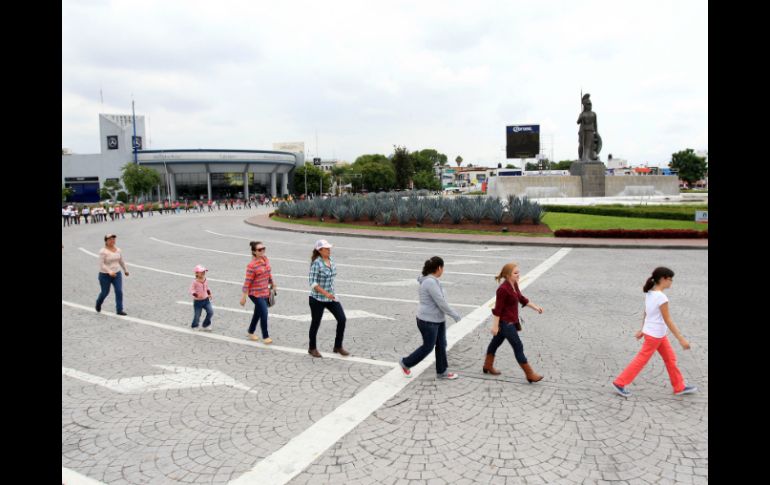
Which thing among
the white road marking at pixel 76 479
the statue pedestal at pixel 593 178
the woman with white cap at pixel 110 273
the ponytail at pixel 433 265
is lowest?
the white road marking at pixel 76 479

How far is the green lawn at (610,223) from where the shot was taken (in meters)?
23.4

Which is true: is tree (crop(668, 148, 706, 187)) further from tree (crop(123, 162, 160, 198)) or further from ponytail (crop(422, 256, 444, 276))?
ponytail (crop(422, 256, 444, 276))

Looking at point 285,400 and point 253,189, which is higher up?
point 253,189

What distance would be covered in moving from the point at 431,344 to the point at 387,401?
3.06 feet

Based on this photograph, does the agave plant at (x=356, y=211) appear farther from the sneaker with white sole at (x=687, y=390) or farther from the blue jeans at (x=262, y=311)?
the sneaker with white sole at (x=687, y=390)

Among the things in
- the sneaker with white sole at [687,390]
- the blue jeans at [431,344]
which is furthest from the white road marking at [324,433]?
the sneaker with white sole at [687,390]

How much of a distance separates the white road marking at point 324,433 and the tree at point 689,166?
126316mm

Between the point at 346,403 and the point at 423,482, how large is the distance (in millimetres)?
1725
